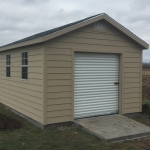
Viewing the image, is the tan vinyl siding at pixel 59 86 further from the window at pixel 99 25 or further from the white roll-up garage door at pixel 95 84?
the window at pixel 99 25

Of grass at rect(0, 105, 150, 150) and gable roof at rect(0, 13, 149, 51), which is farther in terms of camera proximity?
gable roof at rect(0, 13, 149, 51)

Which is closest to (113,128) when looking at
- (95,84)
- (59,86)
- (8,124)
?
(95,84)

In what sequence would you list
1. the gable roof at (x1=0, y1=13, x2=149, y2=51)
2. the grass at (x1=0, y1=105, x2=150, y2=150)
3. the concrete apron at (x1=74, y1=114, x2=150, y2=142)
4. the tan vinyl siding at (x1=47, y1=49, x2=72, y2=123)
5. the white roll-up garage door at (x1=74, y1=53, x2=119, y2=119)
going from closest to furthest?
the grass at (x1=0, y1=105, x2=150, y2=150)
the concrete apron at (x1=74, y1=114, x2=150, y2=142)
the gable roof at (x1=0, y1=13, x2=149, y2=51)
the tan vinyl siding at (x1=47, y1=49, x2=72, y2=123)
the white roll-up garage door at (x1=74, y1=53, x2=119, y2=119)

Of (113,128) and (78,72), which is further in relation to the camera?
(78,72)

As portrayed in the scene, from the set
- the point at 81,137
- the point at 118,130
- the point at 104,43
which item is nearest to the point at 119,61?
the point at 104,43

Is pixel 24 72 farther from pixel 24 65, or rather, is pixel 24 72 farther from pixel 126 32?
pixel 126 32

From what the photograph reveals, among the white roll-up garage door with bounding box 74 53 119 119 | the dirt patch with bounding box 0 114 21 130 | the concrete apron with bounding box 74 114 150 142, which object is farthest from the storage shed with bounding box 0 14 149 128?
the dirt patch with bounding box 0 114 21 130

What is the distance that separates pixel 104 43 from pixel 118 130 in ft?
10.5

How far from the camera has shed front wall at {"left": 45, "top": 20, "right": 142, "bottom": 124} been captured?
755 cm

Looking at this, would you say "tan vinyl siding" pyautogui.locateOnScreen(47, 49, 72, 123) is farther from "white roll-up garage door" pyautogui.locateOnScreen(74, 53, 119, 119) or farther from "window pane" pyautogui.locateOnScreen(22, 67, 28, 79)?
"window pane" pyautogui.locateOnScreen(22, 67, 28, 79)

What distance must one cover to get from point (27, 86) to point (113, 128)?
3.49 m

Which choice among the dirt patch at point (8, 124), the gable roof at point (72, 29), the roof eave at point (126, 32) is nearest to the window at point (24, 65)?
the gable roof at point (72, 29)

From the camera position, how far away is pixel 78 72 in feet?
27.0

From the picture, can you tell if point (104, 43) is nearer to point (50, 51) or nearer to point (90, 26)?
point (90, 26)
